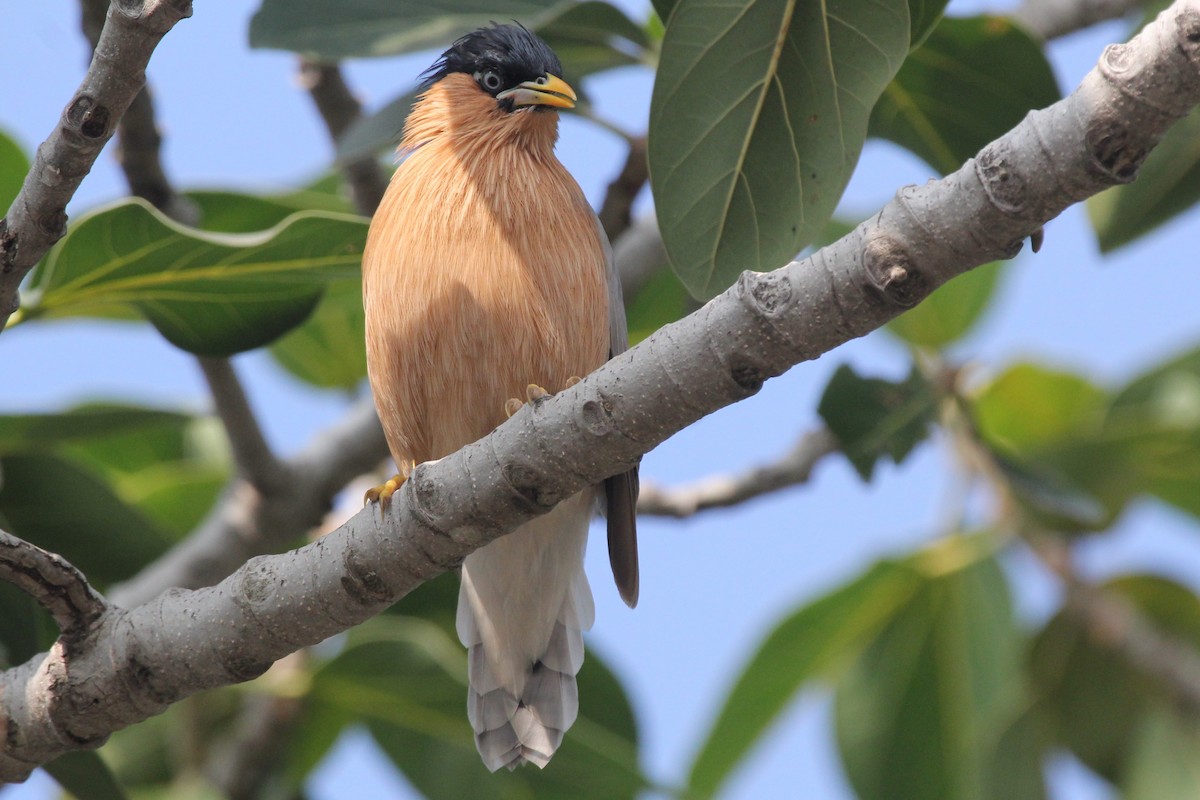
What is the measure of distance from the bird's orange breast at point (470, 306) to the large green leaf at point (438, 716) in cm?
119

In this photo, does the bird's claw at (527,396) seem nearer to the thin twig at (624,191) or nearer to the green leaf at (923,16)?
the thin twig at (624,191)

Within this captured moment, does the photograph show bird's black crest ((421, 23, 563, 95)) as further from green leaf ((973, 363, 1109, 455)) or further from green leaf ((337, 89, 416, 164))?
green leaf ((973, 363, 1109, 455))

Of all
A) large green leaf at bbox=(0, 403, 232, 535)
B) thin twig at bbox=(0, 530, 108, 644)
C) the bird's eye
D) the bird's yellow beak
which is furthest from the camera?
the bird's eye

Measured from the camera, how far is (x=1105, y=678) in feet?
19.0

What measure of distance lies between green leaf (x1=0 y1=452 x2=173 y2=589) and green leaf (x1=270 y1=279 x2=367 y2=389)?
169cm

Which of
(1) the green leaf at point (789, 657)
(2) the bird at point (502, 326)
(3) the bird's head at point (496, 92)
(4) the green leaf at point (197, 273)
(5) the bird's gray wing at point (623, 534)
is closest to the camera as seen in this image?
(4) the green leaf at point (197, 273)

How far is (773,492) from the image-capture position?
4.89m

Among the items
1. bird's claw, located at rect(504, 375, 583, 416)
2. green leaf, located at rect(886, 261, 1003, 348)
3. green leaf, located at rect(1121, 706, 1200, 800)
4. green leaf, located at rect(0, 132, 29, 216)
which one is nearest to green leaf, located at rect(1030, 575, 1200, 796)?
green leaf, located at rect(1121, 706, 1200, 800)

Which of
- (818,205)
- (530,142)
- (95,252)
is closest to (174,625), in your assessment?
(95,252)

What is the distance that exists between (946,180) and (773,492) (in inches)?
105

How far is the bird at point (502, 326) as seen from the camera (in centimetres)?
388

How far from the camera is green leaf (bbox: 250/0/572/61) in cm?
407

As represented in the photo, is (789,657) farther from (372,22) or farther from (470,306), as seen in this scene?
(372,22)

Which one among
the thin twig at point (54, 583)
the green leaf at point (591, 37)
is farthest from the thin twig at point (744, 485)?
the thin twig at point (54, 583)
